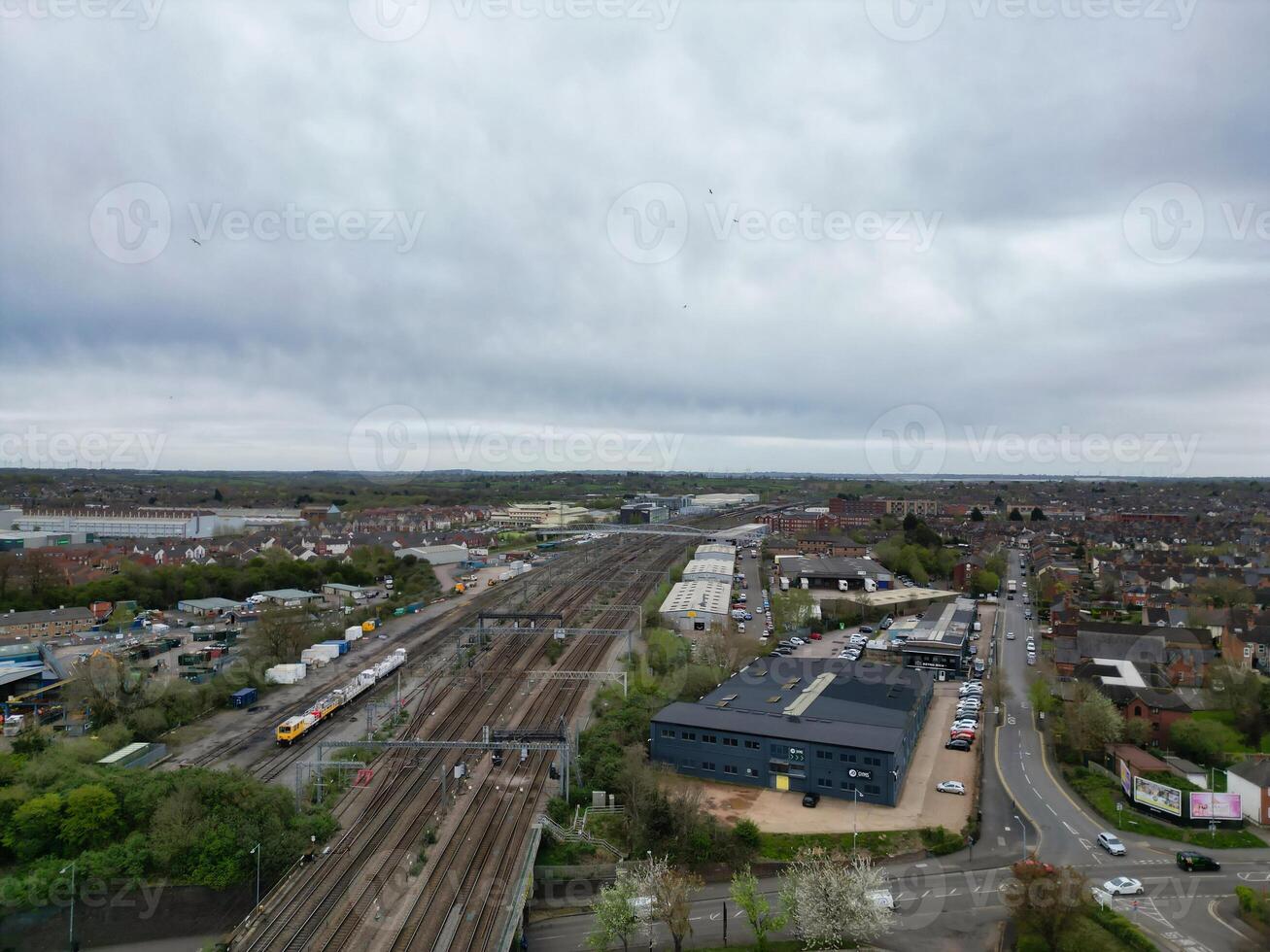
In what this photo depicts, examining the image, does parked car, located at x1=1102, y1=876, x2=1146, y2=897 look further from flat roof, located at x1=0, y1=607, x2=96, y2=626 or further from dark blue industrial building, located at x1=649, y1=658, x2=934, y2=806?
flat roof, located at x1=0, y1=607, x2=96, y2=626

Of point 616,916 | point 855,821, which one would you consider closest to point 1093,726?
point 855,821

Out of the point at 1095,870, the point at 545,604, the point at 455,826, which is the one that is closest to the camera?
the point at 1095,870

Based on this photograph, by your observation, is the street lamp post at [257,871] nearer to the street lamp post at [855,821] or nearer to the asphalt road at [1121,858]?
the street lamp post at [855,821]

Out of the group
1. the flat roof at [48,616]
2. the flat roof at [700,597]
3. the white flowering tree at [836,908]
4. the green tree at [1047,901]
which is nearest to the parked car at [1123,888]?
the green tree at [1047,901]

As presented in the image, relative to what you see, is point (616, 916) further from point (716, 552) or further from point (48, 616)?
point (716, 552)

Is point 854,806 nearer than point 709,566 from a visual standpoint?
Yes

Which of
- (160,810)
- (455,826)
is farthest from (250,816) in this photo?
(455,826)

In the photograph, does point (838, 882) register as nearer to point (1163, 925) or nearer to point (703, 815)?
point (703, 815)
